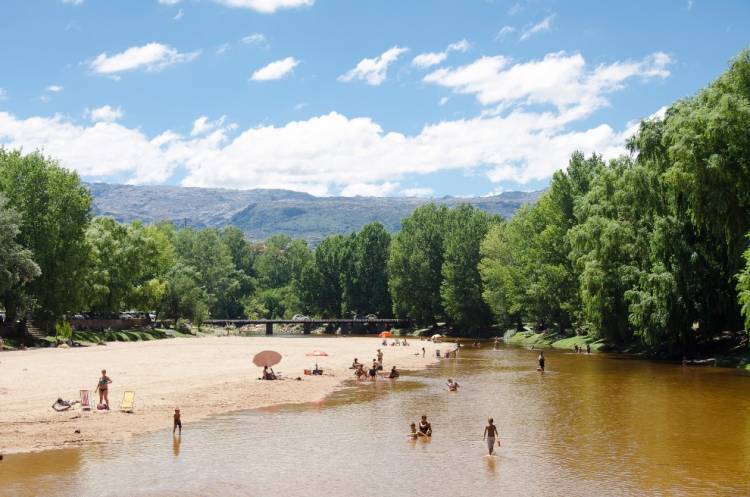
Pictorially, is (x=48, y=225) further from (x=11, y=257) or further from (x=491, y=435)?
(x=491, y=435)

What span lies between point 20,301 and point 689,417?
64546mm

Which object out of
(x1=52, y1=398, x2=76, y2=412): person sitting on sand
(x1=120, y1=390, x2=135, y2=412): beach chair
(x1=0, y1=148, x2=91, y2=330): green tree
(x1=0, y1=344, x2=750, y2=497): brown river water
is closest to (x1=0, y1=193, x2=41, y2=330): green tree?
(x1=0, y1=148, x2=91, y2=330): green tree

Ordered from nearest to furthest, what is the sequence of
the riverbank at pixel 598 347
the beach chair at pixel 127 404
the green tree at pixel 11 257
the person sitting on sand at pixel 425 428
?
the person sitting on sand at pixel 425 428 → the beach chair at pixel 127 404 → the riverbank at pixel 598 347 → the green tree at pixel 11 257

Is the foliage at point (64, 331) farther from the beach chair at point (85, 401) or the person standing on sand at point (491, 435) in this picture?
the person standing on sand at point (491, 435)

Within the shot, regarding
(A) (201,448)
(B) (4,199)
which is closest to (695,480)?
(A) (201,448)

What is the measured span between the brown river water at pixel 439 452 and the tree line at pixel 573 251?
14294 millimetres

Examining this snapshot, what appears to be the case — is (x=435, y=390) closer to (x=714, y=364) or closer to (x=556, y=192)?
(x=714, y=364)

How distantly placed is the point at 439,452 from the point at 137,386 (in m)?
23.6

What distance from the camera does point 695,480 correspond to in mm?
24500

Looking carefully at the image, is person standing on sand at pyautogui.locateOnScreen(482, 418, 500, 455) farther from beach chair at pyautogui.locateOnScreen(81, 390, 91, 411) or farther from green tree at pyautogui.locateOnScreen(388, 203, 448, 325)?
green tree at pyautogui.locateOnScreen(388, 203, 448, 325)

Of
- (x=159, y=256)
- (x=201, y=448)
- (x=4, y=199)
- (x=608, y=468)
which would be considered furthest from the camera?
(x=159, y=256)

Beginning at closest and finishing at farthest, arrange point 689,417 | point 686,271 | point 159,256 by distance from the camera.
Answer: point 689,417
point 686,271
point 159,256

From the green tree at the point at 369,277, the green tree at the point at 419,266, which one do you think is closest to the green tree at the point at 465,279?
the green tree at the point at 419,266

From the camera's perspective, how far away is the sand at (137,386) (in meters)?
31.0
